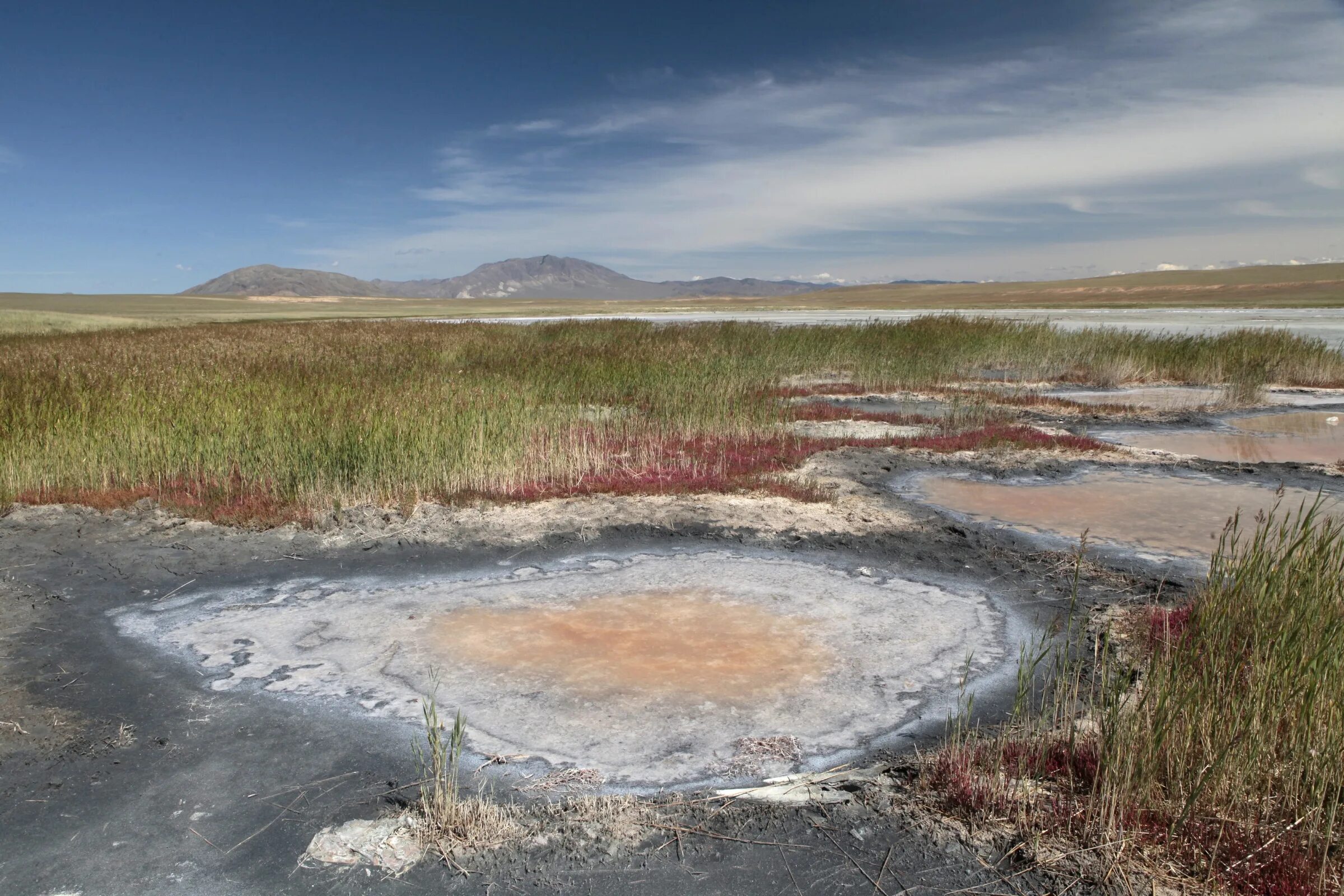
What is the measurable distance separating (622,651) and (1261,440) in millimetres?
12218

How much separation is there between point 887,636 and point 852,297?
529 ft

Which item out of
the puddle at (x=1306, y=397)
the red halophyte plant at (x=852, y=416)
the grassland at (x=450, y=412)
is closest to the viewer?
the grassland at (x=450, y=412)

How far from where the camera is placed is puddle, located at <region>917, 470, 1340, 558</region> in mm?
7961

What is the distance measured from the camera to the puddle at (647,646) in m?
4.86

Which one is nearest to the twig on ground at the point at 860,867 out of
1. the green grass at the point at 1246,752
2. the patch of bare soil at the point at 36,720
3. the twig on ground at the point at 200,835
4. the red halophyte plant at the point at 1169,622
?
the green grass at the point at 1246,752

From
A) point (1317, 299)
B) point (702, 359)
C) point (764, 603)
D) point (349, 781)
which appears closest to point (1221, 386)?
point (702, 359)

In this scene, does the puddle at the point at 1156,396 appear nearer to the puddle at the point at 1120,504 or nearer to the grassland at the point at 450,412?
the grassland at the point at 450,412

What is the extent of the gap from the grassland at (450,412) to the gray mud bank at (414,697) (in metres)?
1.31

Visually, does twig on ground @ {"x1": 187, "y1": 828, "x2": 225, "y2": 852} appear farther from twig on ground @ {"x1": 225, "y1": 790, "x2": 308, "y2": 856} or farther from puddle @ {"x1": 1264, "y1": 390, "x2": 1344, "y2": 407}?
puddle @ {"x1": 1264, "y1": 390, "x2": 1344, "y2": 407}

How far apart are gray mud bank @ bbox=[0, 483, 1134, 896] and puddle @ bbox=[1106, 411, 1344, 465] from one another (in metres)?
6.28

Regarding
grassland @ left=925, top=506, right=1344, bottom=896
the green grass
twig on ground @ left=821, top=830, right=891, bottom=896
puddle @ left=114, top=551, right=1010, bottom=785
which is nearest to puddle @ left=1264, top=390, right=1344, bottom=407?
puddle @ left=114, top=551, right=1010, bottom=785

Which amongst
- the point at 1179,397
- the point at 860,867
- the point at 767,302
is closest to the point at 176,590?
the point at 860,867

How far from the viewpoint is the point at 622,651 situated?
17.4ft

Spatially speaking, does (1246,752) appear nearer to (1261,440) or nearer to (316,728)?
(316,728)
